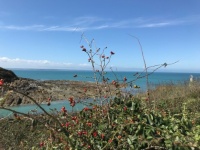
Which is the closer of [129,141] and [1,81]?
[1,81]

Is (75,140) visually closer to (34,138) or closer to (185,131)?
(185,131)

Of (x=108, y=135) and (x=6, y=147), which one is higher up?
(x=108, y=135)

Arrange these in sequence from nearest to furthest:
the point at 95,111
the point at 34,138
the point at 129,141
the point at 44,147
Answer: the point at 129,141 → the point at 44,147 → the point at 95,111 → the point at 34,138

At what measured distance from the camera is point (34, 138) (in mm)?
7422

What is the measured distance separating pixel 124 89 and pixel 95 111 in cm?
105

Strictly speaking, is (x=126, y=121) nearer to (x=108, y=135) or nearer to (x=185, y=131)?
(x=108, y=135)

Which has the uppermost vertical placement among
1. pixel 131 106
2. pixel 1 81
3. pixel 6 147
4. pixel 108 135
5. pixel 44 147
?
pixel 1 81

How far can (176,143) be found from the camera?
2.94 meters

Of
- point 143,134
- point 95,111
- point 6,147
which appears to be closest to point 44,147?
point 95,111

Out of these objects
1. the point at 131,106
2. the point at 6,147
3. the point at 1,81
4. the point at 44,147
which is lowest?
the point at 6,147

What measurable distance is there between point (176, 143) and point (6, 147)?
190 inches

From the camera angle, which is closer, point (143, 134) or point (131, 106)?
point (143, 134)

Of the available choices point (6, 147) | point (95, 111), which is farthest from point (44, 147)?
point (6, 147)

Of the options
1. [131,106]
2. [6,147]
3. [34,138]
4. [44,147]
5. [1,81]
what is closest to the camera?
[1,81]
